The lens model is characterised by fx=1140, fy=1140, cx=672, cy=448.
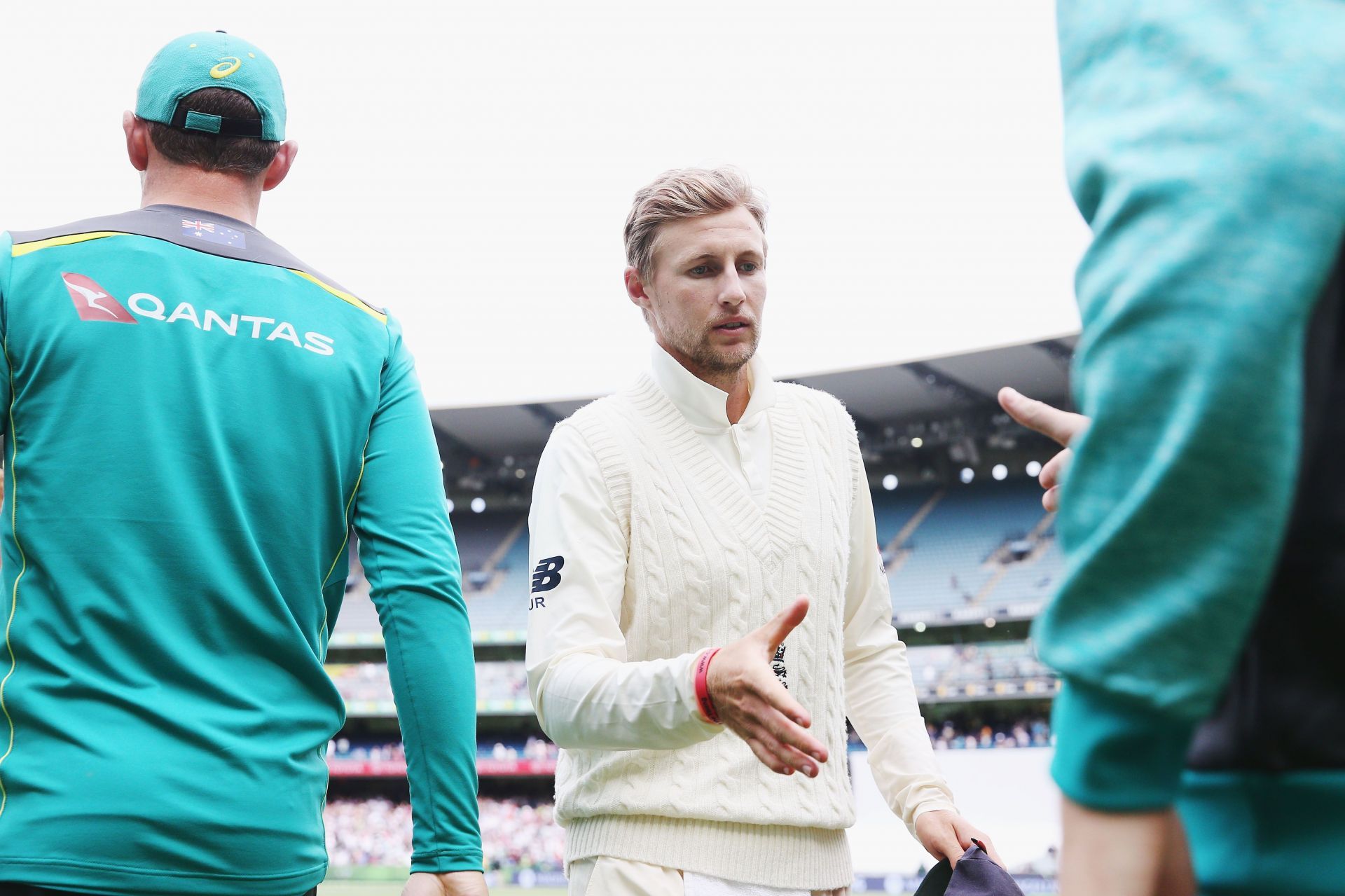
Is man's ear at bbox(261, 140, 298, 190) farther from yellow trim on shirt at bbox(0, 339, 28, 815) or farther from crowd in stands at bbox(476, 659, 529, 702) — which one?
crowd in stands at bbox(476, 659, 529, 702)

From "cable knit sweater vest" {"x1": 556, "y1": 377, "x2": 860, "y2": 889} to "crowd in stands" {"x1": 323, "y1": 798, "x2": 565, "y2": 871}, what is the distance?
67.9 feet

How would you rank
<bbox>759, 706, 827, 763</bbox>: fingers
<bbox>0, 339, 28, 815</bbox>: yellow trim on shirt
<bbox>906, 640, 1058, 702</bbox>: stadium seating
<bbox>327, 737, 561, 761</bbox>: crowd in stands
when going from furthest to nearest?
<bbox>327, 737, 561, 761</bbox>: crowd in stands
<bbox>906, 640, 1058, 702</bbox>: stadium seating
<bbox>0, 339, 28, 815</bbox>: yellow trim on shirt
<bbox>759, 706, 827, 763</bbox>: fingers

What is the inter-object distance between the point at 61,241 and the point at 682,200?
128 cm

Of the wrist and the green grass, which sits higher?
the wrist

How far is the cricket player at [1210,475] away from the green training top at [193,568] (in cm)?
124

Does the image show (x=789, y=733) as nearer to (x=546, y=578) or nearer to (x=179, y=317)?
(x=546, y=578)

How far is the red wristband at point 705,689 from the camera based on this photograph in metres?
1.69

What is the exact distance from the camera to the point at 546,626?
216cm

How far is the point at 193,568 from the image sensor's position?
1645 mm

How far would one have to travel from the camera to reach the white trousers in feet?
6.86

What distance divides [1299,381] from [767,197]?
84.5 inches

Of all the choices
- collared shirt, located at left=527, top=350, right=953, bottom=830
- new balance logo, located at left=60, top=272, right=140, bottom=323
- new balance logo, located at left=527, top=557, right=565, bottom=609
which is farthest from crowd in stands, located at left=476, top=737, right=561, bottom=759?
new balance logo, located at left=60, top=272, right=140, bottom=323

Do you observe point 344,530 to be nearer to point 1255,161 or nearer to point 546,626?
point 546,626

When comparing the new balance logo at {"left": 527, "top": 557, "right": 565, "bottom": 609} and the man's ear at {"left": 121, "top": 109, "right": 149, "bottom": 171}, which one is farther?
the new balance logo at {"left": 527, "top": 557, "right": 565, "bottom": 609}
